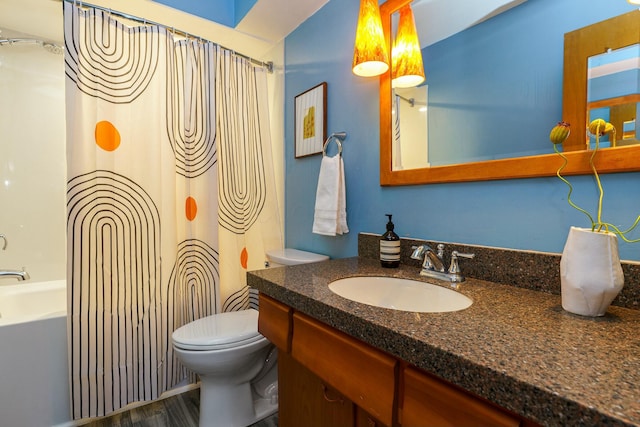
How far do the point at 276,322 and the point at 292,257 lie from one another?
2.24ft

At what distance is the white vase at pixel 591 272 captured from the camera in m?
0.63

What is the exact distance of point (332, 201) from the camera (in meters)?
1.47

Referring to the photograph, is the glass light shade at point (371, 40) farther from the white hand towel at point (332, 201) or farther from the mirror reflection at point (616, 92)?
the mirror reflection at point (616, 92)

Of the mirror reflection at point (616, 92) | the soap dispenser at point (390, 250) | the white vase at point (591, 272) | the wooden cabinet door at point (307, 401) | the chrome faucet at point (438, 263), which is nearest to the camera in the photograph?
the white vase at point (591, 272)

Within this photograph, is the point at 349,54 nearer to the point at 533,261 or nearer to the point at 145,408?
the point at 533,261

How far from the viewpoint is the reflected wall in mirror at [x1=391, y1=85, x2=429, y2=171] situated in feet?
3.89

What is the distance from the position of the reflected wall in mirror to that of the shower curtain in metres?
0.99

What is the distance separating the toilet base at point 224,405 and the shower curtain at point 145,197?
314mm

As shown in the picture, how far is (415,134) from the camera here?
3.96 feet

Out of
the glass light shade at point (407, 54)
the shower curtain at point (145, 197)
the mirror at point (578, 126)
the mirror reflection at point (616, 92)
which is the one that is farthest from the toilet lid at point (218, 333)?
the mirror reflection at point (616, 92)

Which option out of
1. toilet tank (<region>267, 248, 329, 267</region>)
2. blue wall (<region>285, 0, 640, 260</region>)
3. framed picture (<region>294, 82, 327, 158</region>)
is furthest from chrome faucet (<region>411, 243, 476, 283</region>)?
framed picture (<region>294, 82, 327, 158</region>)

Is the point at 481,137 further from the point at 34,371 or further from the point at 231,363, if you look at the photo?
the point at 34,371

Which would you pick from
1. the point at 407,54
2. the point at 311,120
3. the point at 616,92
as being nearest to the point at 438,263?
the point at 616,92

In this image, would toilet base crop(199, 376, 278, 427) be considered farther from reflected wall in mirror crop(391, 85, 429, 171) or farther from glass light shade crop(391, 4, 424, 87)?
glass light shade crop(391, 4, 424, 87)
